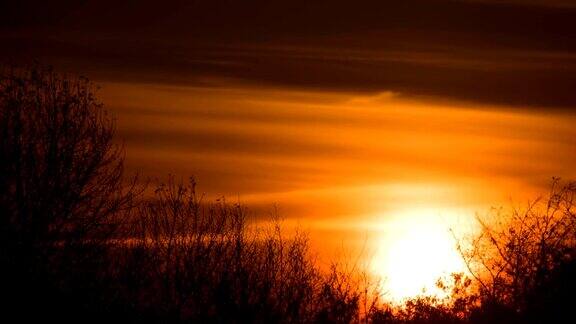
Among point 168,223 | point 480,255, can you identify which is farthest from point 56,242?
point 480,255

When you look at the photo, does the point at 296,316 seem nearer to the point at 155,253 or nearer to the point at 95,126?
the point at 155,253

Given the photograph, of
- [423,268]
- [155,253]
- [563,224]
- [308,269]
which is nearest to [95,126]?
[155,253]

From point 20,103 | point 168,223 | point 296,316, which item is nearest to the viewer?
point 20,103

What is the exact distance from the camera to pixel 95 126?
3684cm

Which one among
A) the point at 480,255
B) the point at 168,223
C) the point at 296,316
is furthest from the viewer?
the point at 480,255

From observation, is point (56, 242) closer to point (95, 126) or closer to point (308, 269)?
point (95, 126)

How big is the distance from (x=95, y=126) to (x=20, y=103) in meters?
1.99

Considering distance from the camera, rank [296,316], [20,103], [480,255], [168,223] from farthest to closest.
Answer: [480,255] → [168,223] → [296,316] → [20,103]

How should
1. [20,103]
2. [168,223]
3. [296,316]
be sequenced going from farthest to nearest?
[168,223], [296,316], [20,103]

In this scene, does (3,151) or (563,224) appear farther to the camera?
(563,224)

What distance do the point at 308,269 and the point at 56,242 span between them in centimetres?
805

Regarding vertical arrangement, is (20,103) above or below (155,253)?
above

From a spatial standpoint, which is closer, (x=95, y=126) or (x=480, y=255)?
(x=95, y=126)

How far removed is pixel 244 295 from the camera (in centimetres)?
3881
